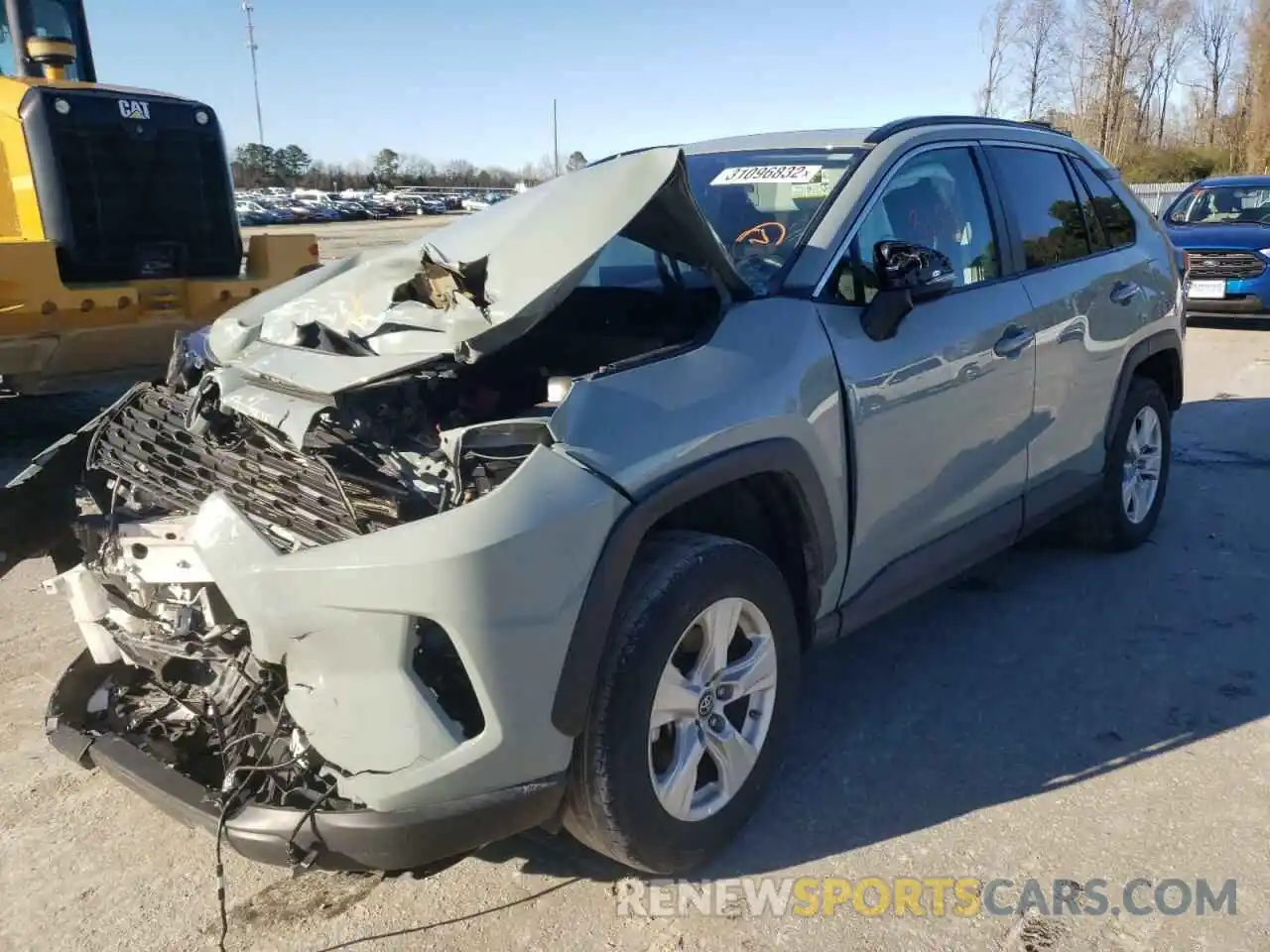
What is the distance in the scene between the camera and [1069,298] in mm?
4320

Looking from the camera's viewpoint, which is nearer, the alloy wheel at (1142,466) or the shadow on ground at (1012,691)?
the shadow on ground at (1012,691)

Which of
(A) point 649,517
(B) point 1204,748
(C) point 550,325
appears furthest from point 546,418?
(B) point 1204,748

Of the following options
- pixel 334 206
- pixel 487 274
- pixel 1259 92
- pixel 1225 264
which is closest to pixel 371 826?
pixel 487 274

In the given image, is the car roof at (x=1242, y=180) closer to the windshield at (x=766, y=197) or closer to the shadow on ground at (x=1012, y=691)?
the shadow on ground at (x=1012, y=691)

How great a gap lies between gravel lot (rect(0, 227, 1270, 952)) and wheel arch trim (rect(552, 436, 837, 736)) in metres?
0.60

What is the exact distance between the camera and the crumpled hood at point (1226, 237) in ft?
39.4

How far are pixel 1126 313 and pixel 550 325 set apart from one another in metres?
2.70

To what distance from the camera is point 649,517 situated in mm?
2561

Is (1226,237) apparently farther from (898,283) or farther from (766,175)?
(898,283)

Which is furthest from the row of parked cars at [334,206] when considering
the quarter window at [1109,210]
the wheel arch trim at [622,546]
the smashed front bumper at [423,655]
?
the smashed front bumper at [423,655]

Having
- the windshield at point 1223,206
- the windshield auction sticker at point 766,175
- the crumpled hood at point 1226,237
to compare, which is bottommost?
the crumpled hood at point 1226,237

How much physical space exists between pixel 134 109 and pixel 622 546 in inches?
271

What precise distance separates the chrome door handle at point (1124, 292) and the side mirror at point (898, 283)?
1636 millimetres

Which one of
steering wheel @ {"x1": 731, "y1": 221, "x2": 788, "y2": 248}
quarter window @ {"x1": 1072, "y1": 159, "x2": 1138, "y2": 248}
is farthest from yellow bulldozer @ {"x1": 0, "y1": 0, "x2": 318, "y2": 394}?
quarter window @ {"x1": 1072, "y1": 159, "x2": 1138, "y2": 248}
